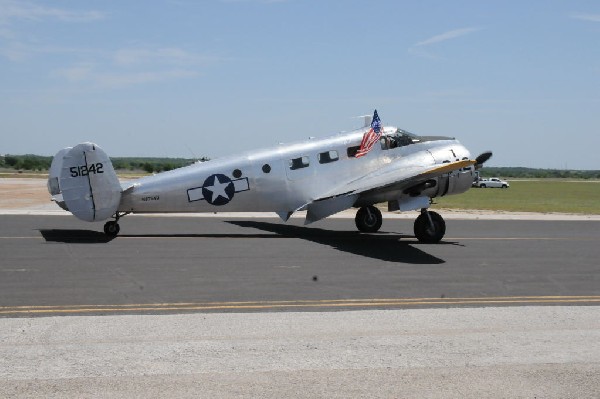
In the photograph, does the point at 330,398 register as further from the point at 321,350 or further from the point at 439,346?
the point at 439,346

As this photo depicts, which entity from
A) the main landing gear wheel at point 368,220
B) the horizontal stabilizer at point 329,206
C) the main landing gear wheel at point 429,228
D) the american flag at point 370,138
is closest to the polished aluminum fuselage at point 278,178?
the american flag at point 370,138

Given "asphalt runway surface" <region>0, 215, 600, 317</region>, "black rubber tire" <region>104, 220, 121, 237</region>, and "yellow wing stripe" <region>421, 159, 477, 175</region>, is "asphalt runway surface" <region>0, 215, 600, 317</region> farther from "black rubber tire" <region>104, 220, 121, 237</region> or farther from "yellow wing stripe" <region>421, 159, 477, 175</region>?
"yellow wing stripe" <region>421, 159, 477, 175</region>

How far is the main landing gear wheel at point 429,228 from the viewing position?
22859mm

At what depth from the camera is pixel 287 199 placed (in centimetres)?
2402

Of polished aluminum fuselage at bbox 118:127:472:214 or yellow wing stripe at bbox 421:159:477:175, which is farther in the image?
polished aluminum fuselage at bbox 118:127:472:214

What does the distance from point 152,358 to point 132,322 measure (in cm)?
200

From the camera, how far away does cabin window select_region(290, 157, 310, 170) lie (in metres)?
24.1

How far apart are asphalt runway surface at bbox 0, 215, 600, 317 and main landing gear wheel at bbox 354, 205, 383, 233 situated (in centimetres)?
39

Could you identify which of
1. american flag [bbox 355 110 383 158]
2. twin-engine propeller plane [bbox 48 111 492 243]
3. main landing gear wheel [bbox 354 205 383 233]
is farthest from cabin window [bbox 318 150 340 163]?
main landing gear wheel [bbox 354 205 383 233]

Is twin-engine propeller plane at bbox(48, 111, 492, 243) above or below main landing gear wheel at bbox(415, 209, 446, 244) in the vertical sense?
above

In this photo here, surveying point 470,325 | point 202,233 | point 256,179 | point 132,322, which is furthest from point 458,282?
point 202,233

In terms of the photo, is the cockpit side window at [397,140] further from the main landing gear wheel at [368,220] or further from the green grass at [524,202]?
the green grass at [524,202]

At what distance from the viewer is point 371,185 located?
22578 millimetres

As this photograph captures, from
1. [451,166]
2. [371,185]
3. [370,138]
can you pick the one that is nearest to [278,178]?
[371,185]
